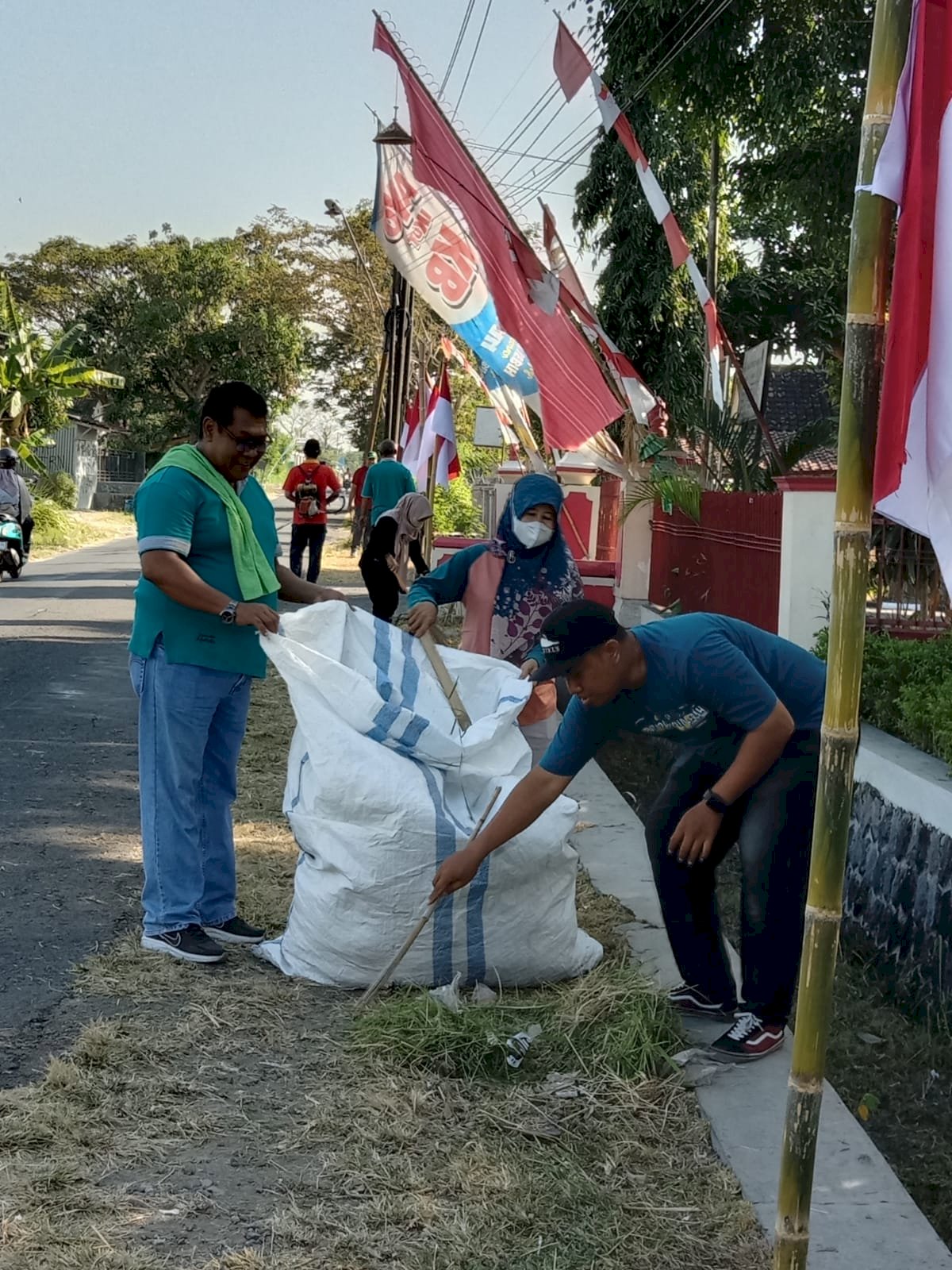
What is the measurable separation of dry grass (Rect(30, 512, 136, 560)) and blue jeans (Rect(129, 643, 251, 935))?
21835 millimetres

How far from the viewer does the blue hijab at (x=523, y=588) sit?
18.2 feet

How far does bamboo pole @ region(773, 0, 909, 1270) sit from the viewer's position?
2254 millimetres

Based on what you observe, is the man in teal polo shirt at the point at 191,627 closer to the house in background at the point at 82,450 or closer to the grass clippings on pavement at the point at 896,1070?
the grass clippings on pavement at the point at 896,1070

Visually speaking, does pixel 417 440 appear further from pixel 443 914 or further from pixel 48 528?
pixel 443 914

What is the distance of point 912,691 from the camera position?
5.61 meters

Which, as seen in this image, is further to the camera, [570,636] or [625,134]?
[625,134]

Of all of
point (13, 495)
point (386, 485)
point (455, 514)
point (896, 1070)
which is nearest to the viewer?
point (896, 1070)

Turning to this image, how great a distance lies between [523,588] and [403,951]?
1941mm

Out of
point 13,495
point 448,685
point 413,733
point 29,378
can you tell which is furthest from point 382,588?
point 29,378

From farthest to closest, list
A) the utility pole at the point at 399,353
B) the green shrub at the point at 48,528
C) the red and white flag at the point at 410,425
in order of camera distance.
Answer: the green shrub at the point at 48,528 < the utility pole at the point at 399,353 < the red and white flag at the point at 410,425

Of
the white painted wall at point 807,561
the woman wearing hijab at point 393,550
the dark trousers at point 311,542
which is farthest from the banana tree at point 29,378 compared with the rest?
the white painted wall at point 807,561

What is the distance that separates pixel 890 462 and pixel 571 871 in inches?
93.7

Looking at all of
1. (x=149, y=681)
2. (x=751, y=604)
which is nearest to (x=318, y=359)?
(x=751, y=604)

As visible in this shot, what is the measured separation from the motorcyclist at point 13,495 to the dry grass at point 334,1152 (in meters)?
16.0
